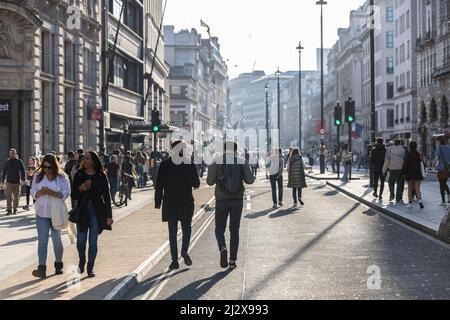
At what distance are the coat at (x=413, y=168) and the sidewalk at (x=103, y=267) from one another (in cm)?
676

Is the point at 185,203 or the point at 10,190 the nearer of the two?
the point at 185,203

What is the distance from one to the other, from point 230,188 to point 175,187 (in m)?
0.80

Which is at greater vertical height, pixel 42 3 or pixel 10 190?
pixel 42 3

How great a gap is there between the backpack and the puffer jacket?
1112cm

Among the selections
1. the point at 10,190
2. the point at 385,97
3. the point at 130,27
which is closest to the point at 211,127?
the point at 385,97

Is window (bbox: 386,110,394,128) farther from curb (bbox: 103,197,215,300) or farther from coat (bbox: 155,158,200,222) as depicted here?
coat (bbox: 155,158,200,222)

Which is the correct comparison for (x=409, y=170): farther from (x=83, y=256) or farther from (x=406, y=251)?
(x=83, y=256)

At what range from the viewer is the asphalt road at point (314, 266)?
877cm

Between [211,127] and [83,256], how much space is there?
11789 centimetres

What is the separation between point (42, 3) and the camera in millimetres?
29031

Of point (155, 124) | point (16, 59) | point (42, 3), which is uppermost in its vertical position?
point (42, 3)

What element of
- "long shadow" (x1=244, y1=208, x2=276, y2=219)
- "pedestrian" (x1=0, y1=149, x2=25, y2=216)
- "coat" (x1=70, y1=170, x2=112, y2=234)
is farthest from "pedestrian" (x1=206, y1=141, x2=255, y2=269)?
"pedestrian" (x1=0, y1=149, x2=25, y2=216)

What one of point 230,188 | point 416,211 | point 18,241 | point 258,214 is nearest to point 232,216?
point 230,188

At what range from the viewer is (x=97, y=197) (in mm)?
10344
